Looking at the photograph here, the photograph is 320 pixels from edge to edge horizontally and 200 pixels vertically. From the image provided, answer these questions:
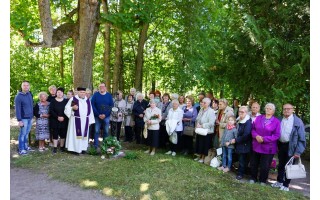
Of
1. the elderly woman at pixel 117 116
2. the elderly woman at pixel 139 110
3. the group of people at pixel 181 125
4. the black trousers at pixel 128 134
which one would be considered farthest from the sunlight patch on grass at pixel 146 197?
the black trousers at pixel 128 134

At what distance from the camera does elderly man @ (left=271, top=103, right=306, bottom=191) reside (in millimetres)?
5836

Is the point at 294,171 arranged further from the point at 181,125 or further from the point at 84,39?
the point at 84,39

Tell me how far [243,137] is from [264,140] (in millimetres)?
575

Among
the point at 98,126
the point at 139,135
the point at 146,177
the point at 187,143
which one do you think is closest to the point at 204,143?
the point at 187,143

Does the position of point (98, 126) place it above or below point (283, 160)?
above

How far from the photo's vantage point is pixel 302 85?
7527 mm

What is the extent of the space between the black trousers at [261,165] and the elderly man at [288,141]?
0.85 ft

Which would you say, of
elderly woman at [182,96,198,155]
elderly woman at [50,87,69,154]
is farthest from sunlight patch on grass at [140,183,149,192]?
elderly woman at [50,87,69,154]

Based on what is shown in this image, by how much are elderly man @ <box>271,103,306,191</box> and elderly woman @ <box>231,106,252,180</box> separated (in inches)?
27.6

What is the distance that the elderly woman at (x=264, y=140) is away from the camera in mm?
6062

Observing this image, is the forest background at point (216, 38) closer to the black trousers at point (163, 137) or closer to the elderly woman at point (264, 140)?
the elderly woman at point (264, 140)

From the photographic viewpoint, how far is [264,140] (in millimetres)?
6078

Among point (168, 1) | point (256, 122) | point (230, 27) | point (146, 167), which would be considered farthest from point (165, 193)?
point (168, 1)

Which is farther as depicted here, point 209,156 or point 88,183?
point 209,156
